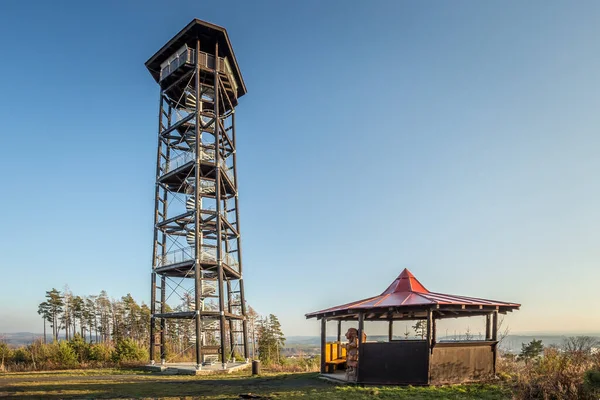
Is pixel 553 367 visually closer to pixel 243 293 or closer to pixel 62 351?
pixel 243 293

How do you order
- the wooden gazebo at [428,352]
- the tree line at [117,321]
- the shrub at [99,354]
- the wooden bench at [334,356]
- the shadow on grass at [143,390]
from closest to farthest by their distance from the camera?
the shadow on grass at [143,390], the wooden gazebo at [428,352], the wooden bench at [334,356], the shrub at [99,354], the tree line at [117,321]

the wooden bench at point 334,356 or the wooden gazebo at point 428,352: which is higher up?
the wooden gazebo at point 428,352

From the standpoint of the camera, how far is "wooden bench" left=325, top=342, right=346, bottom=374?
15.9 m

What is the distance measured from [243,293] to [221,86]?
608 inches

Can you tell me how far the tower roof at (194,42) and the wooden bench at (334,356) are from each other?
71.5 feet

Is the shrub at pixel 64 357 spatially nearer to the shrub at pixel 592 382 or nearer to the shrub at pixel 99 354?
the shrub at pixel 99 354

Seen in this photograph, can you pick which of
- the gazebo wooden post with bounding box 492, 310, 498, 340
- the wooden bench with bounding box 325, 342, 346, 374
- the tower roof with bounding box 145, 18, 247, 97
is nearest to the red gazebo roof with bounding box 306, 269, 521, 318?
the gazebo wooden post with bounding box 492, 310, 498, 340

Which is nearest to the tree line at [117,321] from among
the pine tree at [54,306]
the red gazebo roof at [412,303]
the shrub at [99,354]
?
the pine tree at [54,306]

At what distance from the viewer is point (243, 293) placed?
1068 inches

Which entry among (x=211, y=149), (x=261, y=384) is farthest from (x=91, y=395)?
(x=211, y=149)

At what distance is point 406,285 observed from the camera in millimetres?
14859

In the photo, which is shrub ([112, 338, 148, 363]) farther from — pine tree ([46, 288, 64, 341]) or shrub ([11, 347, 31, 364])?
pine tree ([46, 288, 64, 341])

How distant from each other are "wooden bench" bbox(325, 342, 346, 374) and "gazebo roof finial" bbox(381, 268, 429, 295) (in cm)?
357

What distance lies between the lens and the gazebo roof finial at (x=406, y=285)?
48.2 ft
